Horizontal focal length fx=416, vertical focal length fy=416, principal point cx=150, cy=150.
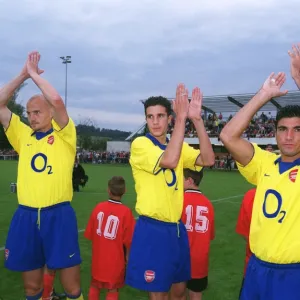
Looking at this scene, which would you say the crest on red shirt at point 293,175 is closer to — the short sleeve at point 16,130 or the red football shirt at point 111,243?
the red football shirt at point 111,243

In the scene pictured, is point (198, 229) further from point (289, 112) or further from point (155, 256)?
point (289, 112)

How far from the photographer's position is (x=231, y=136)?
3100 millimetres

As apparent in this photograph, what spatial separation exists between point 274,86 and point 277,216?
3.14ft

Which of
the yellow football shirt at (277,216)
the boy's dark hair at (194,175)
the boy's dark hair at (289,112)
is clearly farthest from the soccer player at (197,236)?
the boy's dark hair at (289,112)

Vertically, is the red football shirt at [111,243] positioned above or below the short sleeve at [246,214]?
below

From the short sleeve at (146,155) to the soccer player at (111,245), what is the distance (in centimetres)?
97

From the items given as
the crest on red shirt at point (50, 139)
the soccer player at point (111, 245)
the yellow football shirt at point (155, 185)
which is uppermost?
the crest on red shirt at point (50, 139)

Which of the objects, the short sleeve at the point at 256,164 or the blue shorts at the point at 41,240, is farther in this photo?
the blue shorts at the point at 41,240

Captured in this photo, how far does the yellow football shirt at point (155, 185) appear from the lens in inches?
145

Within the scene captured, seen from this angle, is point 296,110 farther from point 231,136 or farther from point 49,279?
point 49,279

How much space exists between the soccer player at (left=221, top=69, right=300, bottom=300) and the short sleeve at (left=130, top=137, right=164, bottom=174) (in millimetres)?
745

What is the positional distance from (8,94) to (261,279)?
3.03m

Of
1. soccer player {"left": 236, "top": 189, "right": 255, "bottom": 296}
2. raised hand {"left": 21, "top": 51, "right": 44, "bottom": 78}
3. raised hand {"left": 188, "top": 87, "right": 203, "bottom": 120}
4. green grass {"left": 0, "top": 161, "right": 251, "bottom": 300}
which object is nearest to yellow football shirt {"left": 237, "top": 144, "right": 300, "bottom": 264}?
raised hand {"left": 188, "top": 87, "right": 203, "bottom": 120}

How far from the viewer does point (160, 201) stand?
3697 millimetres
